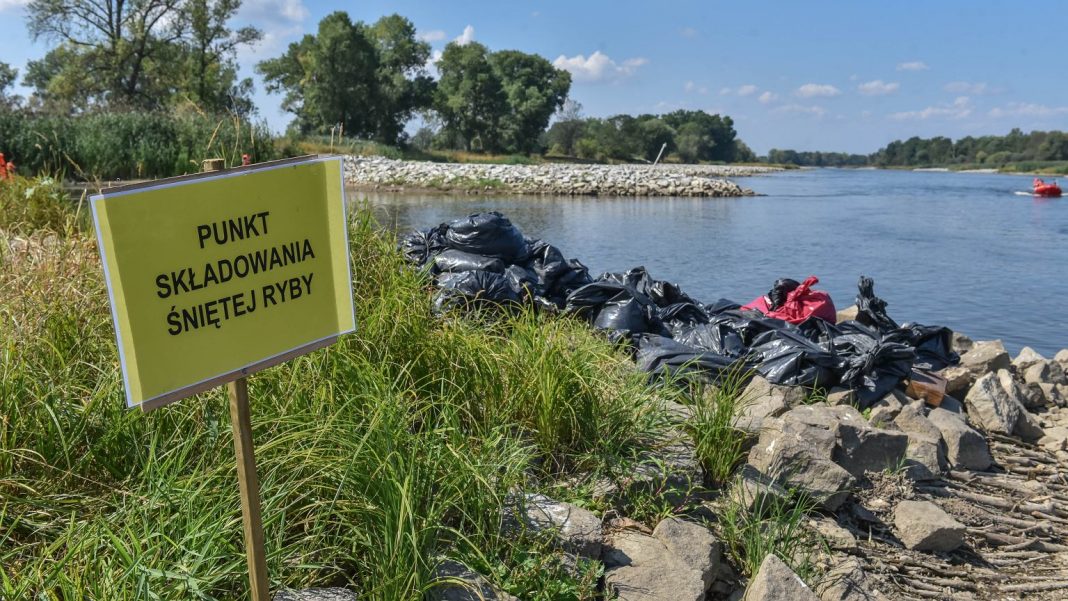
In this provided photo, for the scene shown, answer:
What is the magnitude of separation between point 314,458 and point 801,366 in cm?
352

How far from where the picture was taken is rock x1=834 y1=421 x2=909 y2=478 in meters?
3.67

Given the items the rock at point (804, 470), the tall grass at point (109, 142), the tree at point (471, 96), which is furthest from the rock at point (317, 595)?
the tree at point (471, 96)

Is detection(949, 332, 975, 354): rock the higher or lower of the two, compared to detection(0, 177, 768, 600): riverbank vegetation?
lower

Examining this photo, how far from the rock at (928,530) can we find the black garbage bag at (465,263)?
347 centimetres

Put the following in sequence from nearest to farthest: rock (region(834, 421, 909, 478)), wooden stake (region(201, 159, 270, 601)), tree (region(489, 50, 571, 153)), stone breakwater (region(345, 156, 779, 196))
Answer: wooden stake (region(201, 159, 270, 601)) < rock (region(834, 421, 909, 478)) < stone breakwater (region(345, 156, 779, 196)) < tree (region(489, 50, 571, 153))

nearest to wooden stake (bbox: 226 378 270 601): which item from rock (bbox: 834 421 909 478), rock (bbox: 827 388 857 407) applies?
rock (bbox: 834 421 909 478)

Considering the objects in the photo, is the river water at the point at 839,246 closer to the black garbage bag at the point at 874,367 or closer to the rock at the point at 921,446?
the black garbage bag at the point at 874,367

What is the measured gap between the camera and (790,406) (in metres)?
4.42

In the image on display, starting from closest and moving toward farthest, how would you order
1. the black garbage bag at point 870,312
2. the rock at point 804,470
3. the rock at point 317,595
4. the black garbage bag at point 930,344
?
the rock at point 317,595
the rock at point 804,470
the black garbage bag at point 930,344
the black garbage bag at point 870,312

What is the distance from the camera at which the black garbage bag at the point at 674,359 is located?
4484 mm

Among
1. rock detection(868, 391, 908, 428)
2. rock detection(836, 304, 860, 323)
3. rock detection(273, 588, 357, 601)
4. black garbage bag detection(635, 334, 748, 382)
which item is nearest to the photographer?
rock detection(273, 588, 357, 601)

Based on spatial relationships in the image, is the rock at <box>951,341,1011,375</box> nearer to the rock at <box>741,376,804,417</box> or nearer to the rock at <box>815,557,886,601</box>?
the rock at <box>741,376,804,417</box>

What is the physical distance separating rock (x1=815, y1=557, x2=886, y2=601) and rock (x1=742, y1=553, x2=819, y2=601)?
1.16 feet

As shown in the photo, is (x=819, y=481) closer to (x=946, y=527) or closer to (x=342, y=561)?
(x=946, y=527)
